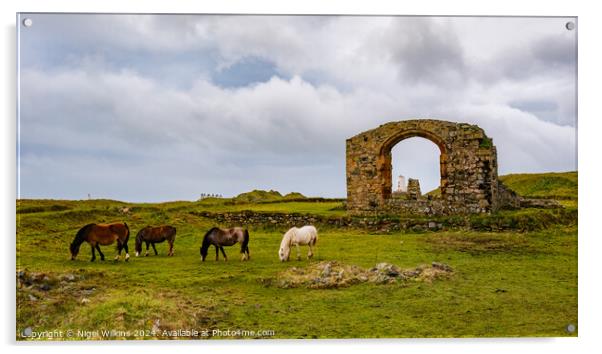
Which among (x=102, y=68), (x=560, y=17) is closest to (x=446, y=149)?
(x=560, y=17)

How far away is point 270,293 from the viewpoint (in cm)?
836

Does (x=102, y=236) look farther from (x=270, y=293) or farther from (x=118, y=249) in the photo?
(x=270, y=293)

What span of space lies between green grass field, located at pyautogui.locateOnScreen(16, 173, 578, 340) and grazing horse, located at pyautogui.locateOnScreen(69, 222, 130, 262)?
0.19 meters

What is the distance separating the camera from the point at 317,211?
39.3 feet

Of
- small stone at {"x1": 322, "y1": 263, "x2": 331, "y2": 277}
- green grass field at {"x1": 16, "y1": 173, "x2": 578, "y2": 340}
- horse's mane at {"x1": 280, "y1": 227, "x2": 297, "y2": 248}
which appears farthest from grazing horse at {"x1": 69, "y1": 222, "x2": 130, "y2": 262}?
small stone at {"x1": 322, "y1": 263, "x2": 331, "y2": 277}

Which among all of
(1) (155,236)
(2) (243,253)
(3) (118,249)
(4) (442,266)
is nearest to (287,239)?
(2) (243,253)

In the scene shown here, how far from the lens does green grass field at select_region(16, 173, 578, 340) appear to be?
7.93 metres

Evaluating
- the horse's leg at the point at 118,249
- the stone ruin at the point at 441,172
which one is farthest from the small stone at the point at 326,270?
the stone ruin at the point at 441,172

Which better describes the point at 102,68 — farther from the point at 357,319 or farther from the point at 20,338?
the point at 357,319

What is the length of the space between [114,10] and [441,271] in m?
7.48

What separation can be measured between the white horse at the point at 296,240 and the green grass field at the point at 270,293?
21 centimetres

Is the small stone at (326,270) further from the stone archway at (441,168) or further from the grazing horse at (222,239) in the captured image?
the stone archway at (441,168)

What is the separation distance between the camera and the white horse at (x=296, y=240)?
9.45 metres

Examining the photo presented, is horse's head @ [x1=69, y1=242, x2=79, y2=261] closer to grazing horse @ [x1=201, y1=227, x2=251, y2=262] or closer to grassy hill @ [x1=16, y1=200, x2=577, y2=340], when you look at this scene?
grassy hill @ [x1=16, y1=200, x2=577, y2=340]
